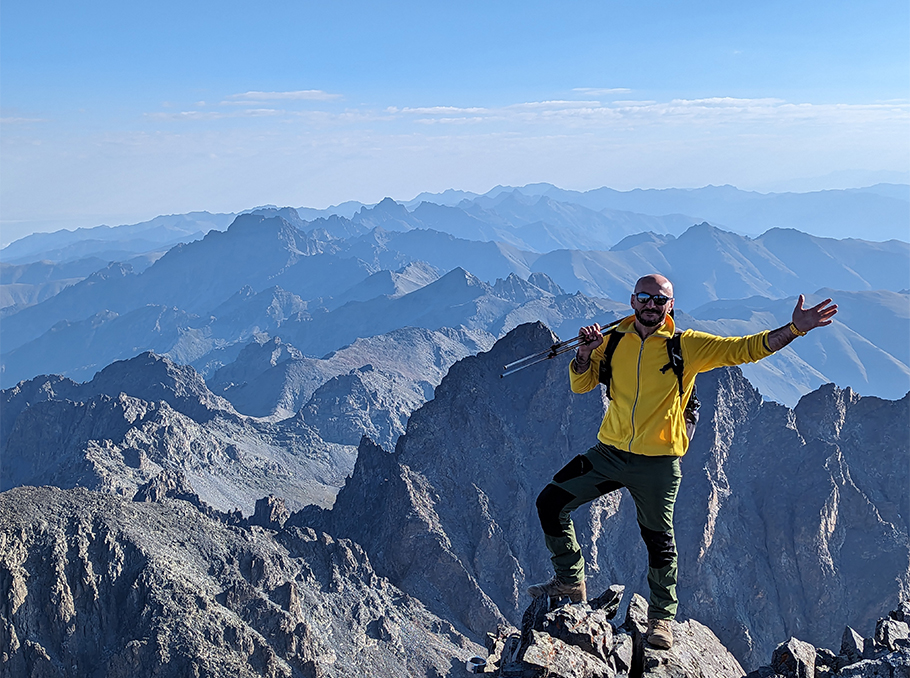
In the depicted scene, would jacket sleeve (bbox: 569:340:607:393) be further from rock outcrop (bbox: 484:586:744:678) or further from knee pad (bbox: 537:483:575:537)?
rock outcrop (bbox: 484:586:744:678)

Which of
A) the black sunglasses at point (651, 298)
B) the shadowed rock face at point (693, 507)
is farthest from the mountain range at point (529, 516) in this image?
the black sunglasses at point (651, 298)

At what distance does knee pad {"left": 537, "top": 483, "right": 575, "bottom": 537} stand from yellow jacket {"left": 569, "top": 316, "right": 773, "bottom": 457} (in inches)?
59.8

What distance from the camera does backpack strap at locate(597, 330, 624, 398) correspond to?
1279 cm

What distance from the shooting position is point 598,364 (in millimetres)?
13062

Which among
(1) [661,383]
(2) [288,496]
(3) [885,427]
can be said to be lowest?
(2) [288,496]

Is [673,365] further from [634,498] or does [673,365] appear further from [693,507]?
[693,507]

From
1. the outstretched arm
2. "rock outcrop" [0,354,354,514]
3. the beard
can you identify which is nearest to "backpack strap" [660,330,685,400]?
the beard

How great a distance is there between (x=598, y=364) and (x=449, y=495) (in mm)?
86887

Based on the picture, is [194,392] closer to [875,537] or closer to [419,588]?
[419,588]

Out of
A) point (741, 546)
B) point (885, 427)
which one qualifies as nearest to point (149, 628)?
point (741, 546)

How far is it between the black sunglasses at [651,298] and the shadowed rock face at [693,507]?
77.5 metres

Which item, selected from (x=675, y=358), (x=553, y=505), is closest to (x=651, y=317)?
(x=675, y=358)

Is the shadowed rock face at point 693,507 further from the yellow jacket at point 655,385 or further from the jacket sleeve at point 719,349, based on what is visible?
the jacket sleeve at point 719,349

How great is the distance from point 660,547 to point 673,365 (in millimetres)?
3504
